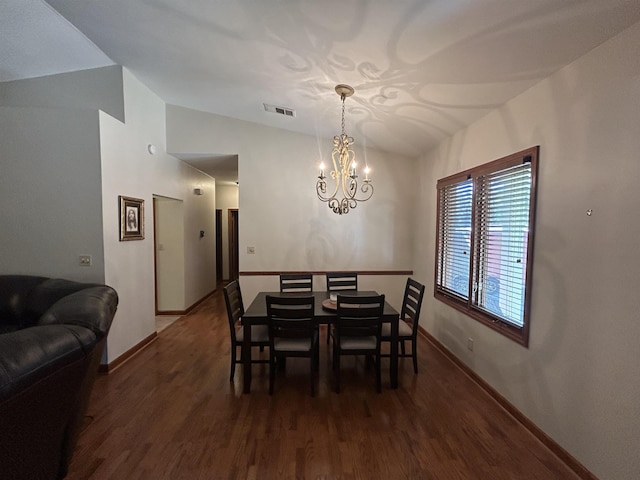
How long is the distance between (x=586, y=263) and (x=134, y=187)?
417cm

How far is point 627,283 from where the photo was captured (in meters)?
1.51

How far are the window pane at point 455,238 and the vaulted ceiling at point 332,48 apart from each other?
2.37 feet

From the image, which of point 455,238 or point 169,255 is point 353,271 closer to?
A: point 455,238

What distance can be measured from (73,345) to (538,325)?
285 centimetres

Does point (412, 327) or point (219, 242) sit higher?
point (219, 242)

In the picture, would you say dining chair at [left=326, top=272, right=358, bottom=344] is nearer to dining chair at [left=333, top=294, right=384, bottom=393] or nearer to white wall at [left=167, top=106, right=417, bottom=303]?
white wall at [left=167, top=106, right=417, bottom=303]

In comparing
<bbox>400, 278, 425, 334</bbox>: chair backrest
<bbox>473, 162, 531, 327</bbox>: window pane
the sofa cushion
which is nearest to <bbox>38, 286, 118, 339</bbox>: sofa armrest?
the sofa cushion

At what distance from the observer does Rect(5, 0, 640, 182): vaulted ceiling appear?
1621 mm

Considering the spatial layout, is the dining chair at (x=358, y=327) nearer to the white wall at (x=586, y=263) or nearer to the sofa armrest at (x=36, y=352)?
the white wall at (x=586, y=263)

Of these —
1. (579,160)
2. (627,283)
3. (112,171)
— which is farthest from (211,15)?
(627,283)

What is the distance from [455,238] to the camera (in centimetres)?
337

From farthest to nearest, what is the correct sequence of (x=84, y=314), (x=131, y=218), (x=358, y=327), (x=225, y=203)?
(x=225, y=203)
(x=131, y=218)
(x=358, y=327)
(x=84, y=314)

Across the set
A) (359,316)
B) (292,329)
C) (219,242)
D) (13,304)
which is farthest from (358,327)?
(219,242)

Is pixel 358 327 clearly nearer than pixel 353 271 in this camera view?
Yes
